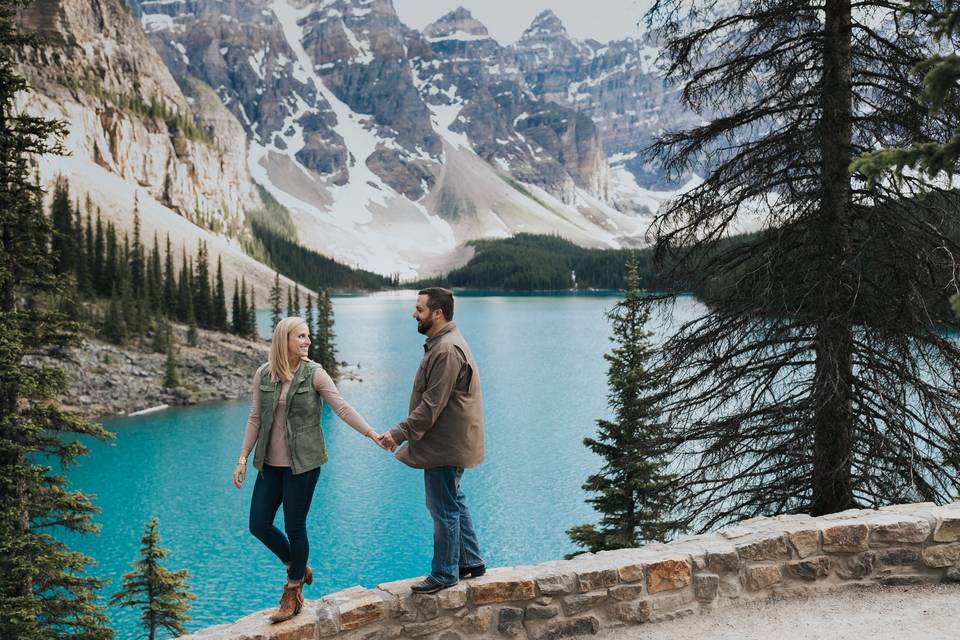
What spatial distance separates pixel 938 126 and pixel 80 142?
127 m

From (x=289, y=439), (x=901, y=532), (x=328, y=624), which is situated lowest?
(x=328, y=624)

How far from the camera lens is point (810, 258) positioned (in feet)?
28.4

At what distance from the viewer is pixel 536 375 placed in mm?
54438

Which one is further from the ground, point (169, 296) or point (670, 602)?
point (169, 296)

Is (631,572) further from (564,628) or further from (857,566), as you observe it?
(857,566)

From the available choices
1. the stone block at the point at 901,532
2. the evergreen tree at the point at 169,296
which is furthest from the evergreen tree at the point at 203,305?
the stone block at the point at 901,532

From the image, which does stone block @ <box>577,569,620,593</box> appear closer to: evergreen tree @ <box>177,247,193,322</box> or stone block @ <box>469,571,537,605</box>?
stone block @ <box>469,571,537,605</box>

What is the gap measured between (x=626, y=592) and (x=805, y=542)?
1637 mm

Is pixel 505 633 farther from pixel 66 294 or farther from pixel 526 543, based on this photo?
pixel 526 543

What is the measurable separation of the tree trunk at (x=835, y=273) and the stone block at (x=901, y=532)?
2266mm

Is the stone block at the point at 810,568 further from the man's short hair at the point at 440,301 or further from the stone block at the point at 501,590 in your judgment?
the man's short hair at the point at 440,301

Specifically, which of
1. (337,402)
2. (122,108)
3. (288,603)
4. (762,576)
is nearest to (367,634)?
(288,603)

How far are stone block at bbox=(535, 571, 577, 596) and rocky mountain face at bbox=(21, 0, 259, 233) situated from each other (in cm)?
11462

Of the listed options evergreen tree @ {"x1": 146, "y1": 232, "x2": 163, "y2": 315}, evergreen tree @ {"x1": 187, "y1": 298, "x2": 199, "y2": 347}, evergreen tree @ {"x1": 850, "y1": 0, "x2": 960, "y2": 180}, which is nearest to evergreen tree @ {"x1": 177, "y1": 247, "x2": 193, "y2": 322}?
evergreen tree @ {"x1": 146, "y1": 232, "x2": 163, "y2": 315}
